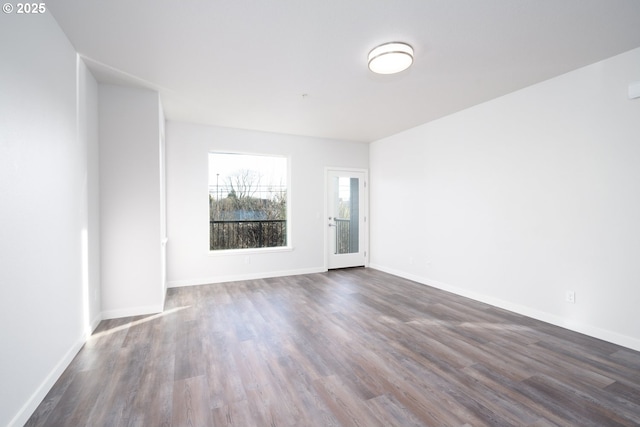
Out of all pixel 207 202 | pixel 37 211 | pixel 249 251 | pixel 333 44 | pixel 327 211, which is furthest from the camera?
pixel 327 211

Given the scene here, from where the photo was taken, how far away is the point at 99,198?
3.32m

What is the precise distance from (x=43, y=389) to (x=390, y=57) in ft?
11.8

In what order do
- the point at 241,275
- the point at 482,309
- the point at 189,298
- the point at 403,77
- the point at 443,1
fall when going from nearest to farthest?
the point at 443,1 < the point at 403,77 < the point at 482,309 < the point at 189,298 < the point at 241,275

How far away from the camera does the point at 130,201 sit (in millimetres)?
3447

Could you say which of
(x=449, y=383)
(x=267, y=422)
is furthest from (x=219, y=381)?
(x=449, y=383)

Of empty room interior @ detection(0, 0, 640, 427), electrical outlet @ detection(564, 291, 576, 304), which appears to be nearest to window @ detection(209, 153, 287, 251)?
empty room interior @ detection(0, 0, 640, 427)

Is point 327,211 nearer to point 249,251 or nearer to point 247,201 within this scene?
point 247,201

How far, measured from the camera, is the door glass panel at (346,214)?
20.0ft

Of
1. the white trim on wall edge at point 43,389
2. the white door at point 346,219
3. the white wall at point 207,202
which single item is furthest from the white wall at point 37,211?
the white door at point 346,219

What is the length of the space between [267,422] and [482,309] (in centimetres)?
306

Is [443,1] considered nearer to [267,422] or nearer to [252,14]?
[252,14]

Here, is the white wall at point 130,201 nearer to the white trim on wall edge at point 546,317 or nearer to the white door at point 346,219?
the white door at point 346,219

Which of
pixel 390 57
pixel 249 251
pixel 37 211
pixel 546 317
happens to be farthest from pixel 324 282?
pixel 37 211

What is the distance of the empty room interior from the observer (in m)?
1.87
